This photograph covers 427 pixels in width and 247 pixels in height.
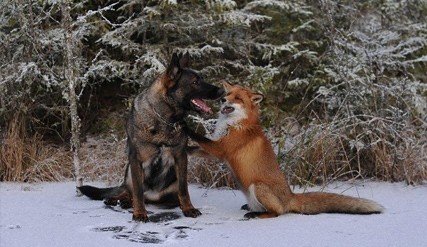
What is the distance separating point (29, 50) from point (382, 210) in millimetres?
5301

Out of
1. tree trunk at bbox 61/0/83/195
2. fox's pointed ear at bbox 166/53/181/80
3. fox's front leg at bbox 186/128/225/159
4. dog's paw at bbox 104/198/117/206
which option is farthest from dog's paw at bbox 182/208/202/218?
tree trunk at bbox 61/0/83/195

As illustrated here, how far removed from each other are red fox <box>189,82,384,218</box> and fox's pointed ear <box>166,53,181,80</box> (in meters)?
0.56

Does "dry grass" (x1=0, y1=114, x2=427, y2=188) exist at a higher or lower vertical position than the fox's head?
→ lower

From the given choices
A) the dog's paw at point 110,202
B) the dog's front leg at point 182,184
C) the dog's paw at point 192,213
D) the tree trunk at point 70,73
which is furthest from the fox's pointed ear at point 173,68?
the tree trunk at point 70,73

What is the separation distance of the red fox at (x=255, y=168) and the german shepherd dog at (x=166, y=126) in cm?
21

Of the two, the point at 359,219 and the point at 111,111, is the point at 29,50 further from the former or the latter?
the point at 359,219

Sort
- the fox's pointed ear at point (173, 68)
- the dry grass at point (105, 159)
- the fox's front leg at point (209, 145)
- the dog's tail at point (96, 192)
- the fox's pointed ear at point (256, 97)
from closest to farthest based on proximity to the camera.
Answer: the fox's pointed ear at point (173, 68)
the fox's front leg at point (209, 145)
the fox's pointed ear at point (256, 97)
the dog's tail at point (96, 192)
the dry grass at point (105, 159)

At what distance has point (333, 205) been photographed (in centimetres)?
548

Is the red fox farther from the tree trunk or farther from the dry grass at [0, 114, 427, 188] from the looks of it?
the tree trunk

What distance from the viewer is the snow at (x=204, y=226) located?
4.59m

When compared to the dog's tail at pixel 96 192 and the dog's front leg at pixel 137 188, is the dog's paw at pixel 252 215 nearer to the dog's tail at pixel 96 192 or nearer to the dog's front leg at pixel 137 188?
the dog's front leg at pixel 137 188

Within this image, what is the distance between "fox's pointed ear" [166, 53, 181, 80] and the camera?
5504 mm

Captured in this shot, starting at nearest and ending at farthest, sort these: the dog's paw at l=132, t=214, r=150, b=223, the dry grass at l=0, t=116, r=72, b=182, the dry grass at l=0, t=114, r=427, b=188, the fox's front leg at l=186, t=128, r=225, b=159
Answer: the dog's paw at l=132, t=214, r=150, b=223 → the fox's front leg at l=186, t=128, r=225, b=159 → the dry grass at l=0, t=114, r=427, b=188 → the dry grass at l=0, t=116, r=72, b=182

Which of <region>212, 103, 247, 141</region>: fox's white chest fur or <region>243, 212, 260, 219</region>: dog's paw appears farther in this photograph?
<region>212, 103, 247, 141</region>: fox's white chest fur
